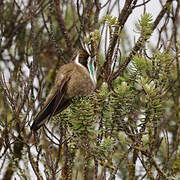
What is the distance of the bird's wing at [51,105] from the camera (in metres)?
2.51

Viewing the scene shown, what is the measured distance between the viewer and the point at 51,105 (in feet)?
8.48

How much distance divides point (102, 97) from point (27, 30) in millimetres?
3367

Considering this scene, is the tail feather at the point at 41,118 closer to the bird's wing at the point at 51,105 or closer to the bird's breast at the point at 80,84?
the bird's wing at the point at 51,105

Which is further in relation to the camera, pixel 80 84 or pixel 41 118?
pixel 80 84

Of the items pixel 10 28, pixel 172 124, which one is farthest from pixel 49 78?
pixel 172 124

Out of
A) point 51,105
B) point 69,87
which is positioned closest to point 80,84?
point 69,87

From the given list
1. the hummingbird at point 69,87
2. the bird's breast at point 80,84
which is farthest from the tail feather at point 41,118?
the bird's breast at point 80,84

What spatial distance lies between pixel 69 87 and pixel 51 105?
0.12 m

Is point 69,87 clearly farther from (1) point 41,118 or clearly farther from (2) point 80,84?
(1) point 41,118

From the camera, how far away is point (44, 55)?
5.62m

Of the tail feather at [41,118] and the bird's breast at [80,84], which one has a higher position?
the bird's breast at [80,84]

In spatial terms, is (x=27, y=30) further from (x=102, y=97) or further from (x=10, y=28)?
(x=102, y=97)

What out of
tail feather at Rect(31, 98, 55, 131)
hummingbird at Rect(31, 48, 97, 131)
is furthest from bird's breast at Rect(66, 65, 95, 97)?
tail feather at Rect(31, 98, 55, 131)

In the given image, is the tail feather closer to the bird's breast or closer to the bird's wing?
the bird's wing
